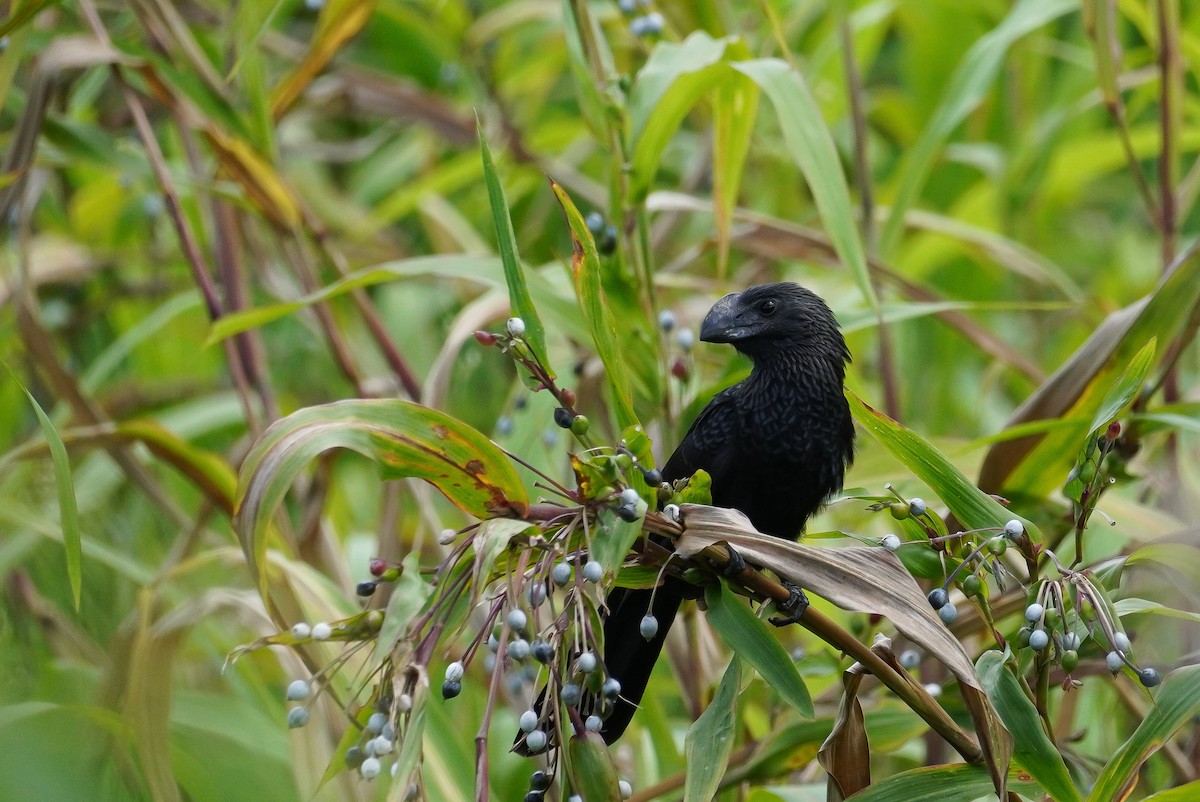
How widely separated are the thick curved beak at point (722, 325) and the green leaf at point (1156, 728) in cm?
87

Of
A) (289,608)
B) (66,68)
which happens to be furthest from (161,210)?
(289,608)

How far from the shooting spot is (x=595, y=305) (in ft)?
4.88

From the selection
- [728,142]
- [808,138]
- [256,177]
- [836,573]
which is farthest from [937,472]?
[256,177]

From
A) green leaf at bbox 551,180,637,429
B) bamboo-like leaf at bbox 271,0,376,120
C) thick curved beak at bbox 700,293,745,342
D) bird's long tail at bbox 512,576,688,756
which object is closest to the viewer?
green leaf at bbox 551,180,637,429

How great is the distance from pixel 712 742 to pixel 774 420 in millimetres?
819

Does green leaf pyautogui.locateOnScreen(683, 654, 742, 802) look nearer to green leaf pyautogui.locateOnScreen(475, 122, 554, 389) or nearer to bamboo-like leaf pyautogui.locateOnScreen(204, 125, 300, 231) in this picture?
green leaf pyautogui.locateOnScreen(475, 122, 554, 389)

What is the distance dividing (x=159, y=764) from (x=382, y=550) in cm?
94

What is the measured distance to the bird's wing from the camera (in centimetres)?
211

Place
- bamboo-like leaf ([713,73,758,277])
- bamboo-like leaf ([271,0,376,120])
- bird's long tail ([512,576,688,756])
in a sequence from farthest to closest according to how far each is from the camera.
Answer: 1. bamboo-like leaf ([271,0,376,120])
2. bamboo-like leaf ([713,73,758,277])
3. bird's long tail ([512,576,688,756])

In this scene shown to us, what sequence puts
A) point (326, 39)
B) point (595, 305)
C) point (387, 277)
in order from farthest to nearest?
point (326, 39), point (387, 277), point (595, 305)

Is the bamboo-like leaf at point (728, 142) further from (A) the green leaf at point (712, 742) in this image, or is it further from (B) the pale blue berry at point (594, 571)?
(B) the pale blue berry at point (594, 571)

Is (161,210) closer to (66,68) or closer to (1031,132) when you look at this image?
(66,68)

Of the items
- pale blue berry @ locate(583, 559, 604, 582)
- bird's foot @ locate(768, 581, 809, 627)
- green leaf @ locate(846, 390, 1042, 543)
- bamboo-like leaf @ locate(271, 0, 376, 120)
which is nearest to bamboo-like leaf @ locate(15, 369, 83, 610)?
pale blue berry @ locate(583, 559, 604, 582)

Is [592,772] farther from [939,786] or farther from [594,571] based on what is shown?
[939,786]
